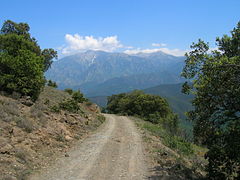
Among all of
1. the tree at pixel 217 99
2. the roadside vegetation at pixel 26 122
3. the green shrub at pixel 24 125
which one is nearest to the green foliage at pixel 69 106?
the roadside vegetation at pixel 26 122

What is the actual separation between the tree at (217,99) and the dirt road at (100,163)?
4190mm

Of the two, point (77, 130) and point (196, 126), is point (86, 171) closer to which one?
point (196, 126)

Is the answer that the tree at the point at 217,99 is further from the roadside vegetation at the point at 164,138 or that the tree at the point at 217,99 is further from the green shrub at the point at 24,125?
the green shrub at the point at 24,125

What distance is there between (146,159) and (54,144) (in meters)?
6.78

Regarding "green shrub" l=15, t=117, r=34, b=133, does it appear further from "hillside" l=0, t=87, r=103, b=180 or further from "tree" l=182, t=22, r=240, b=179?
"tree" l=182, t=22, r=240, b=179

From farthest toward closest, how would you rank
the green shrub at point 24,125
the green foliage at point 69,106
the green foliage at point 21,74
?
the green foliage at point 69,106 → the green foliage at point 21,74 → the green shrub at point 24,125

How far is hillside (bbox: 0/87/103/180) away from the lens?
1200cm

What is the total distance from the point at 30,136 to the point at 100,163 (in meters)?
5.61

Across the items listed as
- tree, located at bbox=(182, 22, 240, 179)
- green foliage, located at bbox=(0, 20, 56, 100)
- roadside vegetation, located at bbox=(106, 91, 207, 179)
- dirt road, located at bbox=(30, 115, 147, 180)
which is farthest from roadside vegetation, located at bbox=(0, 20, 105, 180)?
tree, located at bbox=(182, 22, 240, 179)

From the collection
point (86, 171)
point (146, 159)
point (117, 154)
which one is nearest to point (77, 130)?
point (117, 154)

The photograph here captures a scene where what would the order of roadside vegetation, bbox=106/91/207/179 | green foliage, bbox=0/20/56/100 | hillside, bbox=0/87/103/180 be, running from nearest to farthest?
hillside, bbox=0/87/103/180, roadside vegetation, bbox=106/91/207/179, green foliage, bbox=0/20/56/100

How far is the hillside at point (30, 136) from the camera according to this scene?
39.4 feet

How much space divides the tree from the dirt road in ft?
13.7

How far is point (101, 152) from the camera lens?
1623cm
